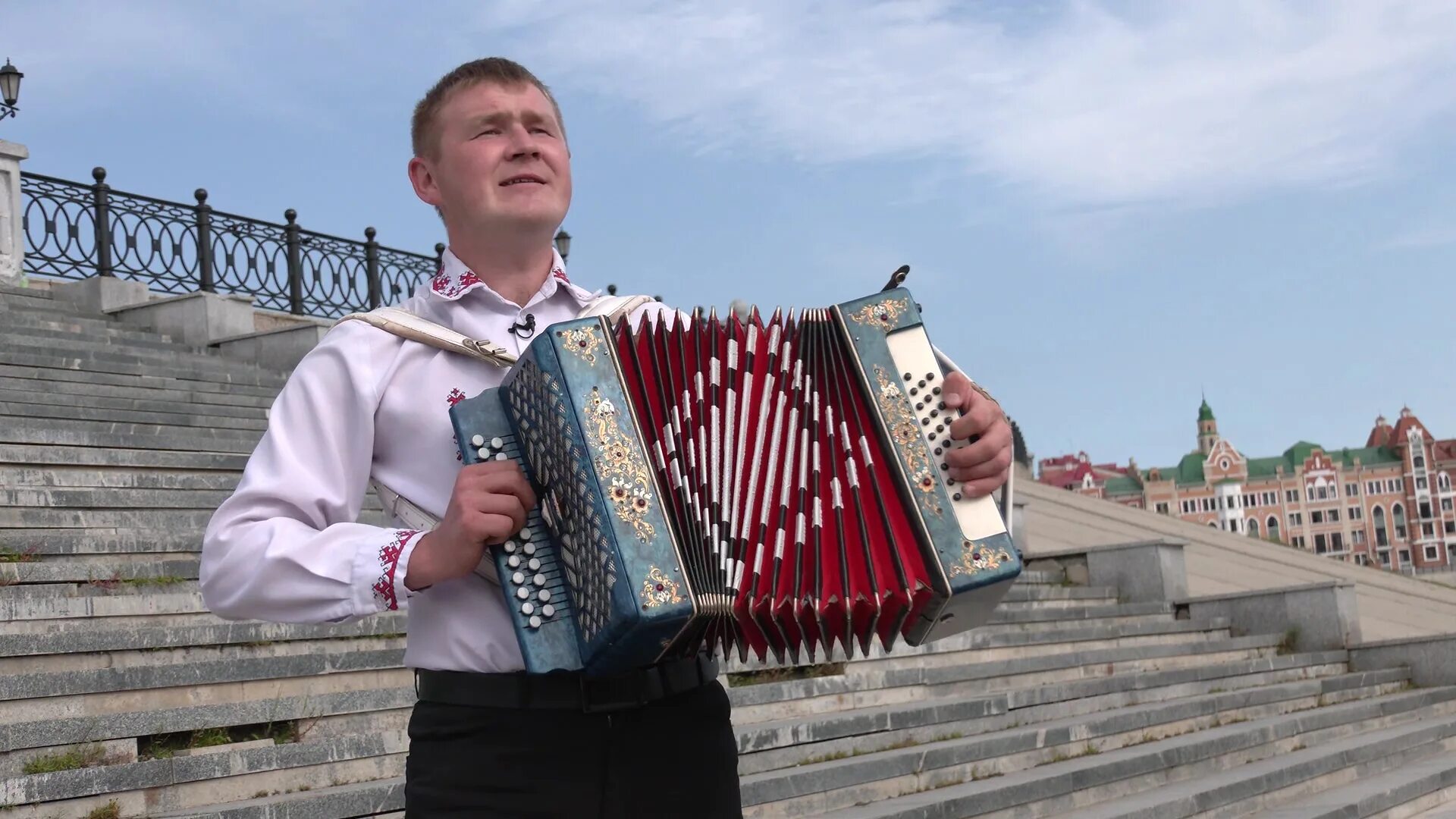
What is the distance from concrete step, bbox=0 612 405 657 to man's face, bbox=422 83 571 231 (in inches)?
103

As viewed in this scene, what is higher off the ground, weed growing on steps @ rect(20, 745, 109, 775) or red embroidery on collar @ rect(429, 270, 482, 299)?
red embroidery on collar @ rect(429, 270, 482, 299)

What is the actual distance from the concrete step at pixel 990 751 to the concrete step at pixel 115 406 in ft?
16.1

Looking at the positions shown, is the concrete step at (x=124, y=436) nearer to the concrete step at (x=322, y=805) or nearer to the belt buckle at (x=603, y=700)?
the concrete step at (x=322, y=805)

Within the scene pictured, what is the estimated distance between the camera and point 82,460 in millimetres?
7410

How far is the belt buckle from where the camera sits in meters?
2.09

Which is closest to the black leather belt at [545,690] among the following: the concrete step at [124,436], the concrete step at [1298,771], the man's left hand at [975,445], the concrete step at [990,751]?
the man's left hand at [975,445]

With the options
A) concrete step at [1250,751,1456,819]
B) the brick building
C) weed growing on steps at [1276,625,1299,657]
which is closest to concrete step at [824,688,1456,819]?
concrete step at [1250,751,1456,819]

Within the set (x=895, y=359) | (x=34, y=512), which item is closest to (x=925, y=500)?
(x=895, y=359)

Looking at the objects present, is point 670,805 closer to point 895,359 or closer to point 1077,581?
point 895,359

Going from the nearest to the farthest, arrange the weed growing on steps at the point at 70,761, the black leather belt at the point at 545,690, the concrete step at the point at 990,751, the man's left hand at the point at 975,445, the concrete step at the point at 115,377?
the black leather belt at the point at 545,690
the man's left hand at the point at 975,445
the weed growing on steps at the point at 70,761
the concrete step at the point at 990,751
the concrete step at the point at 115,377

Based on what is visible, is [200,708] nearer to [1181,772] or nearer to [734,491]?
[734,491]

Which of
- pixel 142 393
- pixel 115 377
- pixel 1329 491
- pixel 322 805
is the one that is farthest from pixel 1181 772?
pixel 1329 491

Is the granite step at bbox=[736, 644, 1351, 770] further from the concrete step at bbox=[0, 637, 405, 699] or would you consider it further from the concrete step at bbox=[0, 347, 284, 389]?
the concrete step at bbox=[0, 347, 284, 389]

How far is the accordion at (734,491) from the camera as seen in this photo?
200 cm
